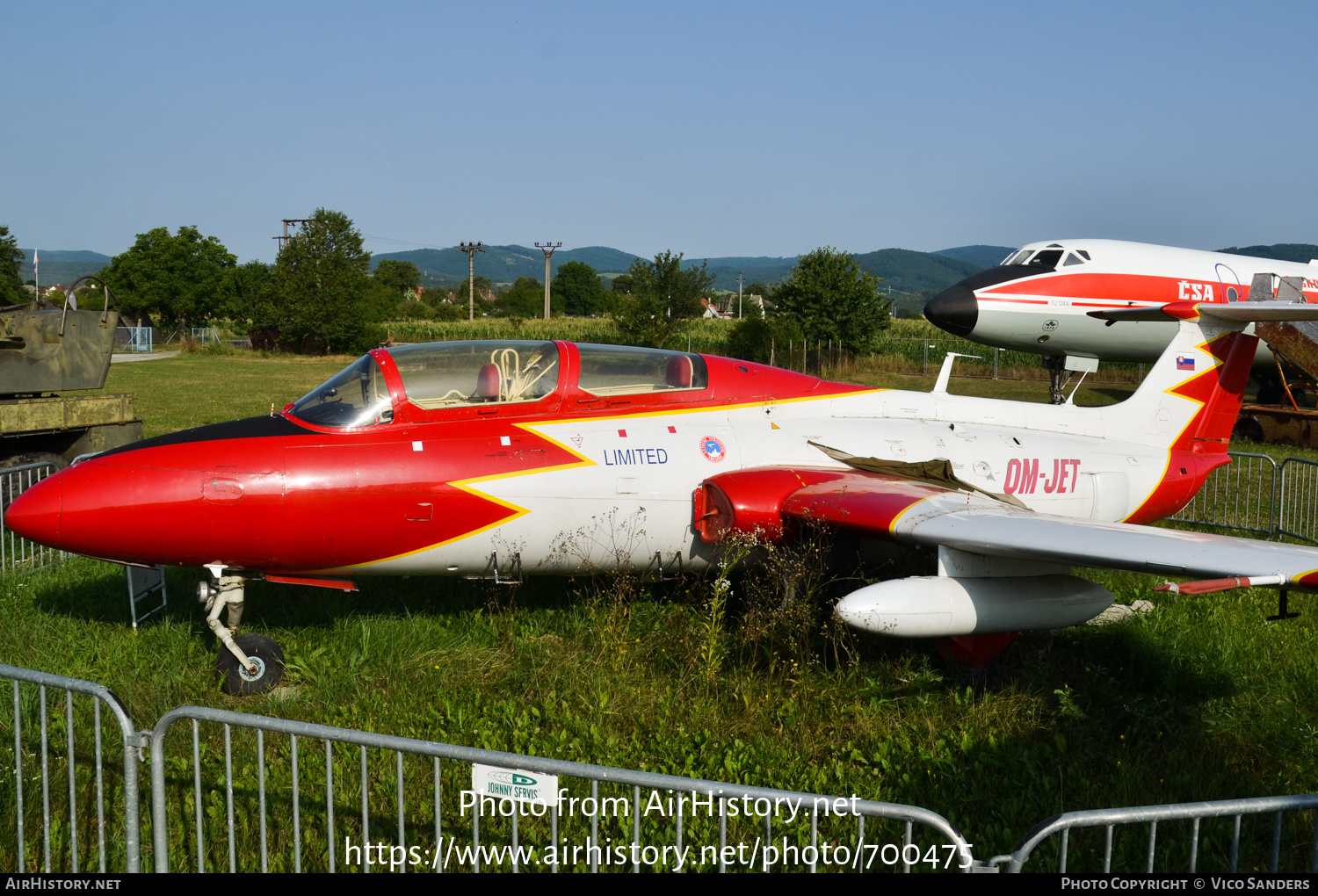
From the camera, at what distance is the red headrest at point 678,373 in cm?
742

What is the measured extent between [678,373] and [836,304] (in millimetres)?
28531

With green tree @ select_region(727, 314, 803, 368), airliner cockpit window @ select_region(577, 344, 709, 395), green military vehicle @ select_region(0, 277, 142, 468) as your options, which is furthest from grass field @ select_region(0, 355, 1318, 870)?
green tree @ select_region(727, 314, 803, 368)

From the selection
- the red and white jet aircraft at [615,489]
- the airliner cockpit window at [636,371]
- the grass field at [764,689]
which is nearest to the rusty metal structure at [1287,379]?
the red and white jet aircraft at [615,489]

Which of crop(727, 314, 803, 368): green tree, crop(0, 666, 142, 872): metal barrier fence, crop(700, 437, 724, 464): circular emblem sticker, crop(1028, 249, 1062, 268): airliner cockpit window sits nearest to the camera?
crop(0, 666, 142, 872): metal barrier fence

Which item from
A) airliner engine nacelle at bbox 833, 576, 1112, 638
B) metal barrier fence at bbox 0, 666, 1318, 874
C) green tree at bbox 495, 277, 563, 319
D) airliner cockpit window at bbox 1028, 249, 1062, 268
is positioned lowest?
metal barrier fence at bbox 0, 666, 1318, 874

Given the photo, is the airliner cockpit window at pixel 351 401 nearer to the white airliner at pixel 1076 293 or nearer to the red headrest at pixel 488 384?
the red headrest at pixel 488 384

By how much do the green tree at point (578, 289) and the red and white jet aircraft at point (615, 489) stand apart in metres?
135

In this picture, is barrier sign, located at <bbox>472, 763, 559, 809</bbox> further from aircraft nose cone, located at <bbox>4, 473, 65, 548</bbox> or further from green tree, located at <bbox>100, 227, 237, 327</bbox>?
green tree, located at <bbox>100, 227, 237, 327</bbox>

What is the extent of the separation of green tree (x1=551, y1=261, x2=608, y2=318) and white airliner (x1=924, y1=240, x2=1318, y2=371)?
126 metres

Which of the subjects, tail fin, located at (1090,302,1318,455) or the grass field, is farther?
tail fin, located at (1090,302,1318,455)

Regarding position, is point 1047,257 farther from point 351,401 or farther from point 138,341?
point 138,341

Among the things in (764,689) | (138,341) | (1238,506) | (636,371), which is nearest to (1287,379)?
(1238,506)

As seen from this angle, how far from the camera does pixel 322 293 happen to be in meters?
57.9

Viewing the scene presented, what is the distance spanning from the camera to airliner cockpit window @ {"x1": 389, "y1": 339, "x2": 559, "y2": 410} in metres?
6.65
